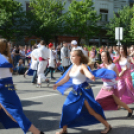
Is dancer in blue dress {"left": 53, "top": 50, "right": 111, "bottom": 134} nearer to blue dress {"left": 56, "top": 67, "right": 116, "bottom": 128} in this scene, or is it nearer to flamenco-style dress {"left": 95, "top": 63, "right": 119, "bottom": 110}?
blue dress {"left": 56, "top": 67, "right": 116, "bottom": 128}

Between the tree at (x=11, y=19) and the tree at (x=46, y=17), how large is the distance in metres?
1.52

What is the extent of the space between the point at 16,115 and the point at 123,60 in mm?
3290

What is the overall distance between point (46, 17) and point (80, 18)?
13.5 ft

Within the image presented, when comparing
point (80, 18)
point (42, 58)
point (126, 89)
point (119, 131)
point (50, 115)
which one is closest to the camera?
point (119, 131)

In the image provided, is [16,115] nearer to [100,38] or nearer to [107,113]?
[107,113]

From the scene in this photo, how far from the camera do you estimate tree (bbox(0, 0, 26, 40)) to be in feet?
78.2

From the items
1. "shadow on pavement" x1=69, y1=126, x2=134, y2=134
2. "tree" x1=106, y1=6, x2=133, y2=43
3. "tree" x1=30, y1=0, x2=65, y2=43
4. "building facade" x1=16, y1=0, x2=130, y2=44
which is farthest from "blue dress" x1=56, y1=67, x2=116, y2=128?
"building facade" x1=16, y1=0, x2=130, y2=44

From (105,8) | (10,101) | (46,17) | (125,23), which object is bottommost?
(10,101)

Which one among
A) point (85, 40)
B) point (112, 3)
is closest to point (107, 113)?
point (85, 40)

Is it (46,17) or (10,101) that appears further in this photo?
(46,17)

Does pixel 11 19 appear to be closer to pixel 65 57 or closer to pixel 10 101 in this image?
pixel 65 57

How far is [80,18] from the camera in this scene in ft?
89.7

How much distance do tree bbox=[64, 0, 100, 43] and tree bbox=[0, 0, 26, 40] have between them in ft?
16.7

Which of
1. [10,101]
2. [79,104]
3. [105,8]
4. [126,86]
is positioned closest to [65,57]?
[126,86]
